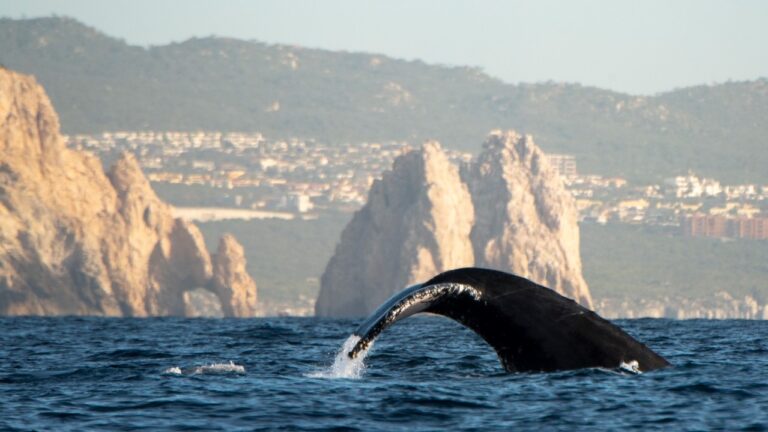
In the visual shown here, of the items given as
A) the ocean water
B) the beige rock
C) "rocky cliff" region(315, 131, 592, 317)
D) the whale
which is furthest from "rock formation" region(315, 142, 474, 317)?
the whale

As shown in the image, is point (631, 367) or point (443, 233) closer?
point (631, 367)

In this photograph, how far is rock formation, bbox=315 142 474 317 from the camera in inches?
5714

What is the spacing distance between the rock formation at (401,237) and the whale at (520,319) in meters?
122

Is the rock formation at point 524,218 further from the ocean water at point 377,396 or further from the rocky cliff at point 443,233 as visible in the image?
the ocean water at point 377,396

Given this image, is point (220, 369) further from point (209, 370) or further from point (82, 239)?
point (82, 239)

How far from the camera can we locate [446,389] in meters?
21.4

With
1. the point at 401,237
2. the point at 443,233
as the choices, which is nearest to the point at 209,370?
the point at 443,233

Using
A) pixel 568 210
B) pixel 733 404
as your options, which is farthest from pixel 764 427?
pixel 568 210

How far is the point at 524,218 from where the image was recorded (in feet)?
512

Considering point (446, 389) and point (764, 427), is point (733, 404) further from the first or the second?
point (446, 389)

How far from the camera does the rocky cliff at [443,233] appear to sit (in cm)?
14562

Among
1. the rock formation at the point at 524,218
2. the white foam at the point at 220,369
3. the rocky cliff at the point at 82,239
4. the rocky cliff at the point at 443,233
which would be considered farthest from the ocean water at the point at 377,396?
the rock formation at the point at 524,218

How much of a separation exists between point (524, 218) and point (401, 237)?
50.7ft

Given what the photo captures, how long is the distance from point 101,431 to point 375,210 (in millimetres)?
136345
